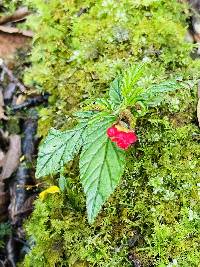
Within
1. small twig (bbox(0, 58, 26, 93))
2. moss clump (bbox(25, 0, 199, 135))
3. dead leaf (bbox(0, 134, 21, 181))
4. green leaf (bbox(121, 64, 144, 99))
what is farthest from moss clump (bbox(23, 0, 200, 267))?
dead leaf (bbox(0, 134, 21, 181))

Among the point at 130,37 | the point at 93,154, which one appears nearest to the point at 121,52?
the point at 130,37

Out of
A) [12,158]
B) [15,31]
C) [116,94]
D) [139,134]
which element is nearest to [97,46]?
[116,94]

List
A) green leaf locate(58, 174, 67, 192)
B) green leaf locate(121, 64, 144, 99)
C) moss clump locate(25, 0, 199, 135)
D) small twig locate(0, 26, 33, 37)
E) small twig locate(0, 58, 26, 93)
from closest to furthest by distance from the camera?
green leaf locate(121, 64, 144, 99) < green leaf locate(58, 174, 67, 192) < moss clump locate(25, 0, 199, 135) < small twig locate(0, 58, 26, 93) < small twig locate(0, 26, 33, 37)

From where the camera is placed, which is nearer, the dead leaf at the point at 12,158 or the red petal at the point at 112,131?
the red petal at the point at 112,131

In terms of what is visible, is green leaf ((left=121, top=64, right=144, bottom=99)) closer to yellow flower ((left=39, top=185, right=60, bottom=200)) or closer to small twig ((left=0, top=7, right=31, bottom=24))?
yellow flower ((left=39, top=185, right=60, bottom=200))

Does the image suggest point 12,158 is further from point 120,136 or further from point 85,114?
point 120,136

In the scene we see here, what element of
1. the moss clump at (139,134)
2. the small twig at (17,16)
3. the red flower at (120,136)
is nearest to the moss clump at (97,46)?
the moss clump at (139,134)

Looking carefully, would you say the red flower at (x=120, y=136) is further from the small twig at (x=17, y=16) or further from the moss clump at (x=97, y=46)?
the small twig at (x=17, y=16)
